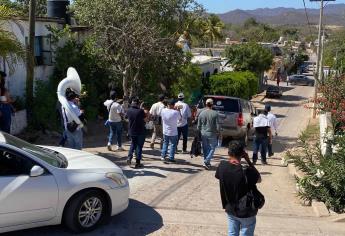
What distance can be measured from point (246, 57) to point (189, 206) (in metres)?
40.6

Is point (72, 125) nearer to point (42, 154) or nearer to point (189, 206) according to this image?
point (189, 206)

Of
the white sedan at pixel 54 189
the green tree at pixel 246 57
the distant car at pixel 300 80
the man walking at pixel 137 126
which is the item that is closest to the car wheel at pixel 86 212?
the white sedan at pixel 54 189

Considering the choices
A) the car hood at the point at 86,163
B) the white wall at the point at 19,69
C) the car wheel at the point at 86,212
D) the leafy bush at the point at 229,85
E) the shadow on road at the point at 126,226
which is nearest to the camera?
the car wheel at the point at 86,212

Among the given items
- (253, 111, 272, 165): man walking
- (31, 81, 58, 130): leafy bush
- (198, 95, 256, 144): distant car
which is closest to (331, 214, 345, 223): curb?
(253, 111, 272, 165): man walking

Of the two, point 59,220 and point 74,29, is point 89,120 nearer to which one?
point 74,29

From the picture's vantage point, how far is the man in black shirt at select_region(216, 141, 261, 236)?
552 centimetres

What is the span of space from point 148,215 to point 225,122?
29.4 feet

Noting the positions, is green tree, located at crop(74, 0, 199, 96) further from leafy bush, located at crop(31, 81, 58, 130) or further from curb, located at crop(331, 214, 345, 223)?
curb, located at crop(331, 214, 345, 223)

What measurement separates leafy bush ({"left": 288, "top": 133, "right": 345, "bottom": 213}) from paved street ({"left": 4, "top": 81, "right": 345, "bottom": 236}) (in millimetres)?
361

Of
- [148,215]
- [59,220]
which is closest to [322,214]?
[148,215]

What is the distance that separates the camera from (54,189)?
22.0 feet

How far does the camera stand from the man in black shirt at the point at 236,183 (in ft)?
18.1

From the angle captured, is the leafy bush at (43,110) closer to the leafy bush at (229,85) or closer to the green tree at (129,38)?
the green tree at (129,38)

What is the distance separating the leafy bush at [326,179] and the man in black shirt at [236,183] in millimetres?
4198
